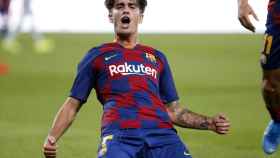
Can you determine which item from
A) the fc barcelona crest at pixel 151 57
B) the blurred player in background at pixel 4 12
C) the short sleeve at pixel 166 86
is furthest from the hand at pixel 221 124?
the blurred player in background at pixel 4 12

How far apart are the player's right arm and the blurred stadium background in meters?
1.99

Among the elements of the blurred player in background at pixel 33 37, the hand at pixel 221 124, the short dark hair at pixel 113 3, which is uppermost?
the short dark hair at pixel 113 3

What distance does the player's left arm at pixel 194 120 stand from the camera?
5441 millimetres

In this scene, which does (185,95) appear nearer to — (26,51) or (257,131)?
(257,131)

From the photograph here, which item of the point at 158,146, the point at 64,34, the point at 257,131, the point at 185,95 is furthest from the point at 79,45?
the point at 158,146

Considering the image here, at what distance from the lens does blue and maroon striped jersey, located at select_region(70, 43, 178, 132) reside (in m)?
5.56

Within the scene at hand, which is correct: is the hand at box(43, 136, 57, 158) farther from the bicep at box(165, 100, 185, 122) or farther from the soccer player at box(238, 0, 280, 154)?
the soccer player at box(238, 0, 280, 154)

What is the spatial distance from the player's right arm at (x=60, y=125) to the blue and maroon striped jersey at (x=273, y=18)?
1871 millimetres

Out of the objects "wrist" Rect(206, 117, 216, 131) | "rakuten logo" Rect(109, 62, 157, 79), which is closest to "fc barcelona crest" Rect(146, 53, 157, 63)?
"rakuten logo" Rect(109, 62, 157, 79)

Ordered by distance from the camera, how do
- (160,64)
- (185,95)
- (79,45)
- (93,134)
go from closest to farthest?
(160,64), (93,134), (185,95), (79,45)

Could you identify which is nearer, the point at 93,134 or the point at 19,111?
the point at 93,134

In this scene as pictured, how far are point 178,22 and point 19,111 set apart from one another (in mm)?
15541

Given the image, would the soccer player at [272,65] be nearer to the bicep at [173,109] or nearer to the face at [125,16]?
the bicep at [173,109]

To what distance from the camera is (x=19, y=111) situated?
10.7m
